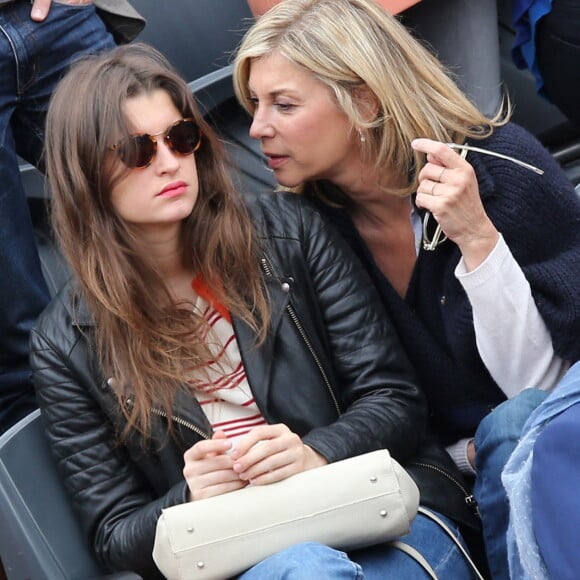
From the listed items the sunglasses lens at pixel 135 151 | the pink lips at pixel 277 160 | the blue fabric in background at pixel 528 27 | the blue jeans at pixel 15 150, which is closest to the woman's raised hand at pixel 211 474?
the sunglasses lens at pixel 135 151

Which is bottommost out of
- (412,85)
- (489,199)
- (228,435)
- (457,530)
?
(457,530)

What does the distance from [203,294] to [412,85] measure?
0.62 meters

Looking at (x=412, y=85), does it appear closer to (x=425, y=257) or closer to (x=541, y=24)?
(x=425, y=257)

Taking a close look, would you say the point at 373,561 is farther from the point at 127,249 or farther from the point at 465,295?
the point at 127,249

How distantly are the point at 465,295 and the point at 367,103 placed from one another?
0.46m

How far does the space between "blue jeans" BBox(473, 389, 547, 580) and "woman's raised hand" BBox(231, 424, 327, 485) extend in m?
0.35

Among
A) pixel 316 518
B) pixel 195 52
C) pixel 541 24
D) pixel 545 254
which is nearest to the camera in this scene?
pixel 316 518

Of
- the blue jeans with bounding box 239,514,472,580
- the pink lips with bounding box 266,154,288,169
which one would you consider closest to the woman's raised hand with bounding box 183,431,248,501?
the blue jeans with bounding box 239,514,472,580

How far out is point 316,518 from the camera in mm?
2041

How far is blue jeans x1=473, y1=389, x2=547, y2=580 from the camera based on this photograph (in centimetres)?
219

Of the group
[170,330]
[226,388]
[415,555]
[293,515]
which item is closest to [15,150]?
[170,330]

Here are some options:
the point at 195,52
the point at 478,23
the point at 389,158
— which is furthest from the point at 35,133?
the point at 478,23

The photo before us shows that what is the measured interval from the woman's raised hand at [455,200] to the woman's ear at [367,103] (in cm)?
26

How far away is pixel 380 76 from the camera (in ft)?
8.18
